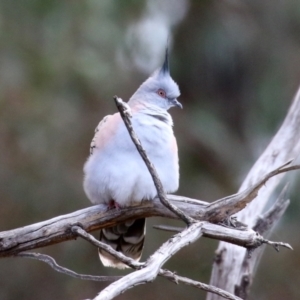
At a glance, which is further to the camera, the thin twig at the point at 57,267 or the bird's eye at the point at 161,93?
the bird's eye at the point at 161,93

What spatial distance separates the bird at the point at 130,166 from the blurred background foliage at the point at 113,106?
7.68 ft

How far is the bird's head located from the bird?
0.06 feet

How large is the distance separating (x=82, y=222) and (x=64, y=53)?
3.19 meters

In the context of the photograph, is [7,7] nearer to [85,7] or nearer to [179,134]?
[85,7]

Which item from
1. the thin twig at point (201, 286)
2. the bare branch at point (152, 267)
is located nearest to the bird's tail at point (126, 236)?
the bare branch at point (152, 267)

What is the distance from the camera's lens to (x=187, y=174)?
686 cm

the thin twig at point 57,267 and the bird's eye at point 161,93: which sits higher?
the bird's eye at point 161,93

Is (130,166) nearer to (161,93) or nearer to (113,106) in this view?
(161,93)

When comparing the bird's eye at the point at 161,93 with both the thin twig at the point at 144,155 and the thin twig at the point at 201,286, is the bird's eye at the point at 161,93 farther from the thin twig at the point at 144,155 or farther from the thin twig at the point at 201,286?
the thin twig at the point at 201,286

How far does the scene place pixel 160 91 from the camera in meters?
3.98

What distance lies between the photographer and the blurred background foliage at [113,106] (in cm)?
607

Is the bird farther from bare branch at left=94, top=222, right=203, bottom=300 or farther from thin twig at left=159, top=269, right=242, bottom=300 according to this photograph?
thin twig at left=159, top=269, right=242, bottom=300

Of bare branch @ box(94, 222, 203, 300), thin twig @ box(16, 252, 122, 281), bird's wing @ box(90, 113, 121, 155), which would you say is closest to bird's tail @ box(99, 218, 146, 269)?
bird's wing @ box(90, 113, 121, 155)

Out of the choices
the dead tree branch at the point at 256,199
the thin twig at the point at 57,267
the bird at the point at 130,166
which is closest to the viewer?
the thin twig at the point at 57,267
